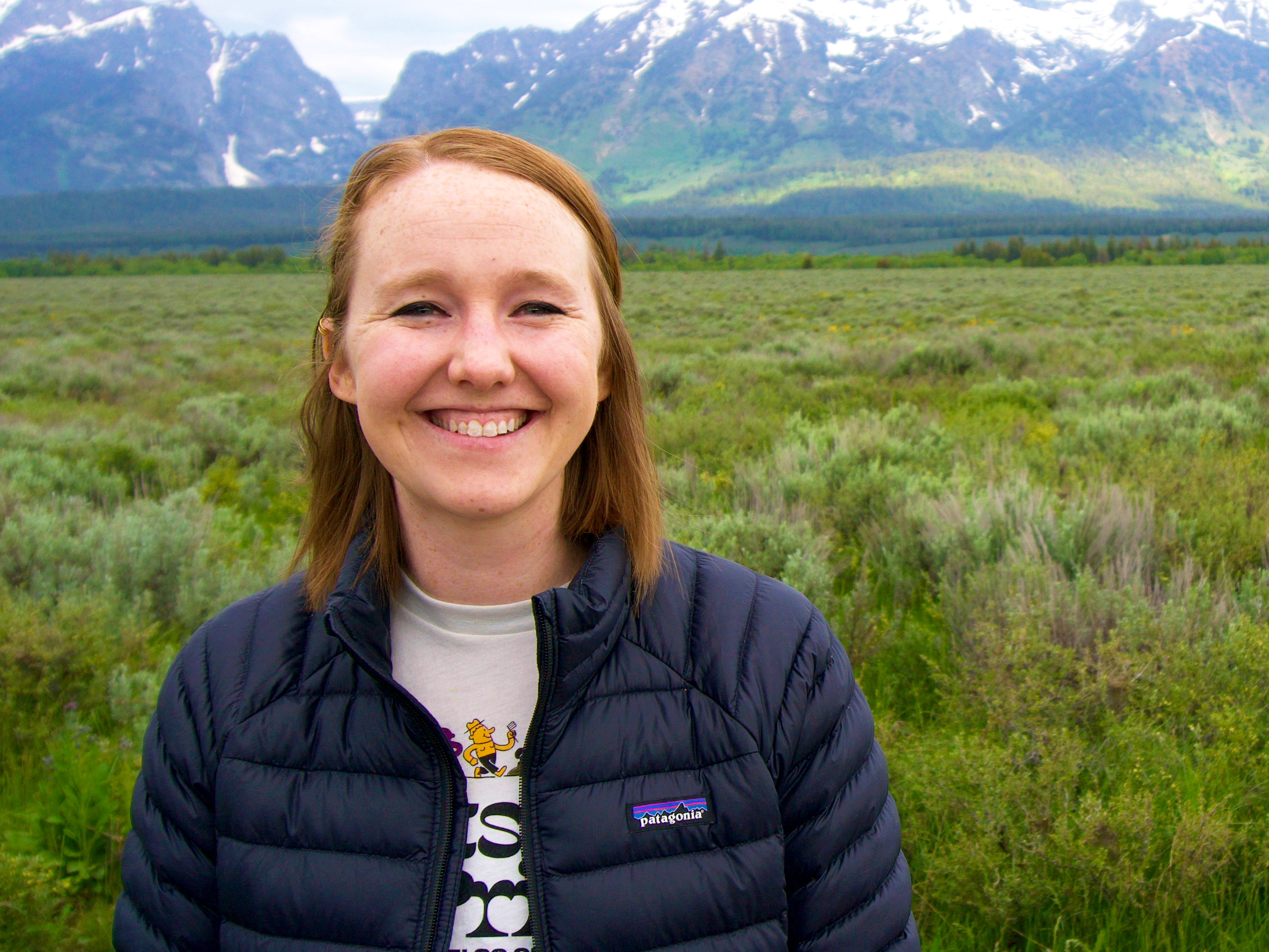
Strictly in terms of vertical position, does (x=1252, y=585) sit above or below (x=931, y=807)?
above

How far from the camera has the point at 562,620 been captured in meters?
1.34

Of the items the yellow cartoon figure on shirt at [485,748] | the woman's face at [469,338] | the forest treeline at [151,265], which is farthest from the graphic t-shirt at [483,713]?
the forest treeline at [151,265]

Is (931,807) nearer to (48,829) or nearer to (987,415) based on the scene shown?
(48,829)

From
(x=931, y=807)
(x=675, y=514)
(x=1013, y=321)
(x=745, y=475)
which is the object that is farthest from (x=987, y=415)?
(x=1013, y=321)

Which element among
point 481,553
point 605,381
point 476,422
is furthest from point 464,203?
point 481,553

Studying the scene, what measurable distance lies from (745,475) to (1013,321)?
16.4 meters

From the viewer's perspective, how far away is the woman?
1310 mm

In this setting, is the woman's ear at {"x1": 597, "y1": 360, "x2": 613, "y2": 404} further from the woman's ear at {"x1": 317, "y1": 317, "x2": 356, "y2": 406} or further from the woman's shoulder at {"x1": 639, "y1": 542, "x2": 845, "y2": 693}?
the woman's ear at {"x1": 317, "y1": 317, "x2": 356, "y2": 406}

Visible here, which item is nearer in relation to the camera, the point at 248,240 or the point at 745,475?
the point at 745,475

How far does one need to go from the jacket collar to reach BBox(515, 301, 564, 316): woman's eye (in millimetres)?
442

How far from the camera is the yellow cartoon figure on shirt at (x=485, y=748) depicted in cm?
138

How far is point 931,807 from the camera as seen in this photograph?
2398mm

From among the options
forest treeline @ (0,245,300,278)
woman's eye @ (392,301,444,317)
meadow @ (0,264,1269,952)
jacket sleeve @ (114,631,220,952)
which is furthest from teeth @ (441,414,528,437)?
forest treeline @ (0,245,300,278)

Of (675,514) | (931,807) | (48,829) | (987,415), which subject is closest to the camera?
(931,807)
